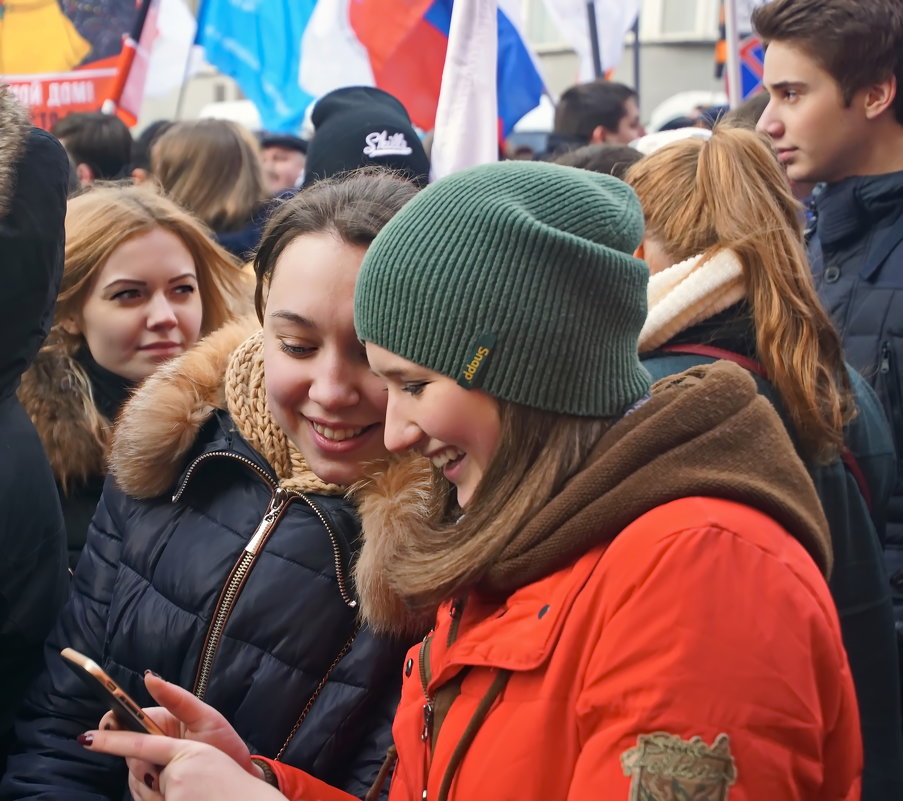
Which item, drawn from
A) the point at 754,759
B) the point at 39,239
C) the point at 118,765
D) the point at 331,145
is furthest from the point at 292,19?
the point at 754,759

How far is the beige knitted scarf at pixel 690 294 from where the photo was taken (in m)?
2.19

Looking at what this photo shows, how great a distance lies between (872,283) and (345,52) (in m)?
4.00

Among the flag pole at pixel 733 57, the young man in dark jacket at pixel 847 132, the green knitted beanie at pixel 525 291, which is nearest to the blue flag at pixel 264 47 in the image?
the flag pole at pixel 733 57

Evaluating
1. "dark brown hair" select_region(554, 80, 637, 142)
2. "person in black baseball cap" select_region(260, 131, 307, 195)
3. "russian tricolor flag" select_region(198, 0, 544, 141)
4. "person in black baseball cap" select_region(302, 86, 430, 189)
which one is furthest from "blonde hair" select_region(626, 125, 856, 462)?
"person in black baseball cap" select_region(260, 131, 307, 195)

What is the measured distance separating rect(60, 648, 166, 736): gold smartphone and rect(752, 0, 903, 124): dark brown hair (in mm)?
2647

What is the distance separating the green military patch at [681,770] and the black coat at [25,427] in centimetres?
152

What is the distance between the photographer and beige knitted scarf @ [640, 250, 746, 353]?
86.4 inches

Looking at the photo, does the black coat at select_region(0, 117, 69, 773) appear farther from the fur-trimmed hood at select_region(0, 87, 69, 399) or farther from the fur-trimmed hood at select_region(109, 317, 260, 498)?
the fur-trimmed hood at select_region(109, 317, 260, 498)

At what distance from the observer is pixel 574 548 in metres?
1.35

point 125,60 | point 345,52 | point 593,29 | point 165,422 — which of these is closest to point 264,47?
point 345,52

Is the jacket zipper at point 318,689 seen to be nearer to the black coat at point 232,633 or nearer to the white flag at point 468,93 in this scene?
the black coat at point 232,633

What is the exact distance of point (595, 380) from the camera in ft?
4.75

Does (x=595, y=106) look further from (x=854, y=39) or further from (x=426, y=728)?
(x=426, y=728)

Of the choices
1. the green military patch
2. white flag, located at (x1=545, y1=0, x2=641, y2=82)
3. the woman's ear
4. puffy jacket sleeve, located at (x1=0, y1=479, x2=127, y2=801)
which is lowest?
puffy jacket sleeve, located at (x1=0, y1=479, x2=127, y2=801)
